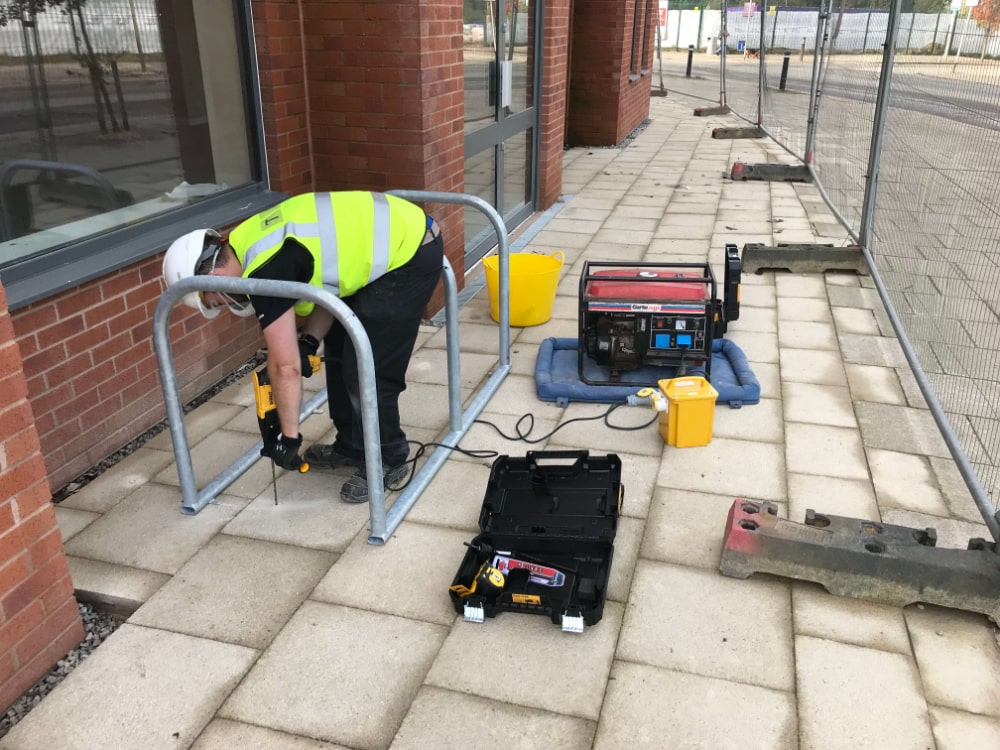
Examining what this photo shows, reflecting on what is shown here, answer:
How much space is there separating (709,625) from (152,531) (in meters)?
2.05

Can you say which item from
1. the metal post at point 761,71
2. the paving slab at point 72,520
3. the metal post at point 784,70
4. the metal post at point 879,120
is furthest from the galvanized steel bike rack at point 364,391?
the metal post at point 761,71

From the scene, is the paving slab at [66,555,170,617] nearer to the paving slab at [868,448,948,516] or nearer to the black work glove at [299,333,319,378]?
the black work glove at [299,333,319,378]

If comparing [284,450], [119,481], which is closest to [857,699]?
[284,450]

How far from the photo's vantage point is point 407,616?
104 inches

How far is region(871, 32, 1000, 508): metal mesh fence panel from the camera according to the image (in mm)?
3582

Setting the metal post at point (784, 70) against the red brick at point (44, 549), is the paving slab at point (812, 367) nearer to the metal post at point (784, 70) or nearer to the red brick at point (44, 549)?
the red brick at point (44, 549)

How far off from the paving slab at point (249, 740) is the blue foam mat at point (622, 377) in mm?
2211

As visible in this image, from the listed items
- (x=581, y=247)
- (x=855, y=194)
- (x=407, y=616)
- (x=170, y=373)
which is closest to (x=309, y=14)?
(x=170, y=373)

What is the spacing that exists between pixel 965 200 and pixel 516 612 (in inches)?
131

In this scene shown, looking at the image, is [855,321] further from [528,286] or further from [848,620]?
[848,620]

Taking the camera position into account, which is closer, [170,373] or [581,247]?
[170,373]

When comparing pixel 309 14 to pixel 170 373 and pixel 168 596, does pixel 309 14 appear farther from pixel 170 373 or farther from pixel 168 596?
pixel 168 596

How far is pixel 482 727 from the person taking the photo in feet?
7.30

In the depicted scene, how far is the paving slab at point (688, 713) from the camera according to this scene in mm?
2168
